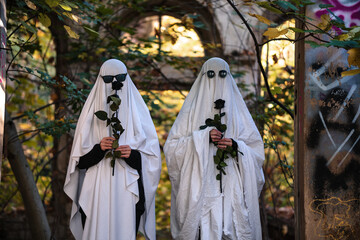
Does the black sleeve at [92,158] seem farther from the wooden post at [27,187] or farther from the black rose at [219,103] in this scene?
the wooden post at [27,187]

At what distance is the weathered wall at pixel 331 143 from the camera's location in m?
5.27

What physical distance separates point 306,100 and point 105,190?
227 cm

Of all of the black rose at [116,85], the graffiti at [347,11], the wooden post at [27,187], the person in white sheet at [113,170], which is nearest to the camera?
the person in white sheet at [113,170]

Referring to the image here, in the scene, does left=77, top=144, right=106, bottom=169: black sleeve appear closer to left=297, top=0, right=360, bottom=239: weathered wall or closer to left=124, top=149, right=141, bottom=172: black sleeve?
left=124, top=149, right=141, bottom=172: black sleeve

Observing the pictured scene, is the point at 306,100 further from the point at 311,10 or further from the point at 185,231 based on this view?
the point at 185,231

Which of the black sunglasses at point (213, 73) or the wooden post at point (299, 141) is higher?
the black sunglasses at point (213, 73)

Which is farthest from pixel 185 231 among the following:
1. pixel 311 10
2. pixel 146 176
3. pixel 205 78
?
pixel 311 10

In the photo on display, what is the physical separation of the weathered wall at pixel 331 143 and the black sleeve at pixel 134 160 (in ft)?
5.64

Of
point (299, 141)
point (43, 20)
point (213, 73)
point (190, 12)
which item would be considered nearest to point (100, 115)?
point (43, 20)

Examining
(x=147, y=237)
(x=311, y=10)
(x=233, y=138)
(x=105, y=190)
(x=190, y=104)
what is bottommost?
(x=147, y=237)

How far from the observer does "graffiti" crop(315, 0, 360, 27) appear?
17.6ft

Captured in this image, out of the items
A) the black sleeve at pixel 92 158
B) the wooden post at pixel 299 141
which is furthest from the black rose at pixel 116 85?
the wooden post at pixel 299 141

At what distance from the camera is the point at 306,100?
17.6 ft

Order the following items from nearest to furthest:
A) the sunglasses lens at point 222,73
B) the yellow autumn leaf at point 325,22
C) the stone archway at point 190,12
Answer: the yellow autumn leaf at point 325,22, the sunglasses lens at point 222,73, the stone archway at point 190,12
